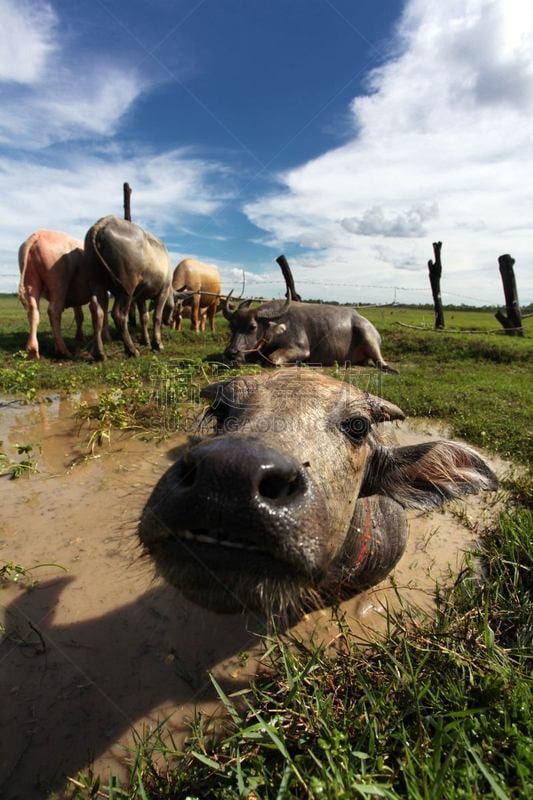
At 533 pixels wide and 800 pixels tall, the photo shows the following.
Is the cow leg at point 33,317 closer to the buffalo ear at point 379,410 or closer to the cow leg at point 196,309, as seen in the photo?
the cow leg at point 196,309

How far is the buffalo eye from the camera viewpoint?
2.62m

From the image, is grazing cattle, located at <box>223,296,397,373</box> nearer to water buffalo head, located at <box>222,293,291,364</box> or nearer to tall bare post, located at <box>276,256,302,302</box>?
water buffalo head, located at <box>222,293,291,364</box>

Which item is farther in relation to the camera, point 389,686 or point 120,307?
point 120,307

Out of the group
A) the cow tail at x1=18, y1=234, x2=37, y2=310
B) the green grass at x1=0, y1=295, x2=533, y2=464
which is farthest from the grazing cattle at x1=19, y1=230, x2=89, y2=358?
the green grass at x1=0, y1=295, x2=533, y2=464

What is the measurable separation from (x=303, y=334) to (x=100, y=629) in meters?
10.0

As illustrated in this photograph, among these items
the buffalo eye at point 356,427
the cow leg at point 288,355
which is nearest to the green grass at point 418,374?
the cow leg at point 288,355

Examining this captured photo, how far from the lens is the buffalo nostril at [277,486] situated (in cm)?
174

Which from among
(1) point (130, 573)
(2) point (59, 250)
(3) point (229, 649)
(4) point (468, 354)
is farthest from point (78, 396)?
(4) point (468, 354)

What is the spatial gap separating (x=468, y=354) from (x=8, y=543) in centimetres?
1213

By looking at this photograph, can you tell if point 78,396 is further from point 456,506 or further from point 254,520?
point 254,520

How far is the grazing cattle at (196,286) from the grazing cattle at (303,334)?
6.37 metres

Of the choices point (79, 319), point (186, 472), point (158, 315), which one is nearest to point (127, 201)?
point (79, 319)

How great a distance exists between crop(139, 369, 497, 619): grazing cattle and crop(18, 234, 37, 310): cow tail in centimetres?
912

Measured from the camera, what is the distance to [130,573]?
3.33m
